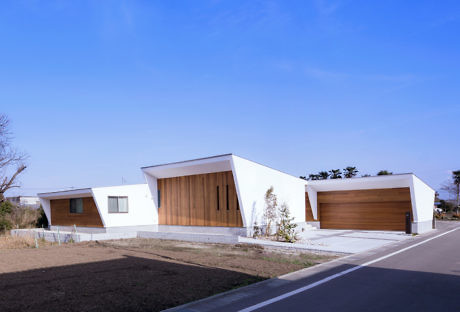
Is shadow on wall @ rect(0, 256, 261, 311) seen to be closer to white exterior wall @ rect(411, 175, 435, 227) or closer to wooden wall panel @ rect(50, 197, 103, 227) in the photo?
wooden wall panel @ rect(50, 197, 103, 227)

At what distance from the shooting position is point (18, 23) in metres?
13.3

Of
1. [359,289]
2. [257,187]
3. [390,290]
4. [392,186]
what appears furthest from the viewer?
[392,186]

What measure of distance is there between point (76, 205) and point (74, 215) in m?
0.73

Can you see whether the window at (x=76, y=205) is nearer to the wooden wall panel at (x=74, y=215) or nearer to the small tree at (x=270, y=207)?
the wooden wall panel at (x=74, y=215)

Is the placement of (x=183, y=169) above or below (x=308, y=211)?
above

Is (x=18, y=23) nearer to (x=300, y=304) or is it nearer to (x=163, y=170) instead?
(x=163, y=170)

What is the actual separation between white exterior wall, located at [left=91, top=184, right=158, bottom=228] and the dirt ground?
6.61m

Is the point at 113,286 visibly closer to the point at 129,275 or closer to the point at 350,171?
the point at 129,275

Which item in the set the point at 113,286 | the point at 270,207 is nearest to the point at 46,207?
the point at 270,207

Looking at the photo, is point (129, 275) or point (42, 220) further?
point (42, 220)

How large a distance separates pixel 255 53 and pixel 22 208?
23.6 meters

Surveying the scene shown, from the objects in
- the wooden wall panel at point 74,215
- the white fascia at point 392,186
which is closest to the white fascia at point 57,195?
the wooden wall panel at point 74,215

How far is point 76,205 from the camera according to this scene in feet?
78.3

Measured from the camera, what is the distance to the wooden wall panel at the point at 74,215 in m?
22.3
